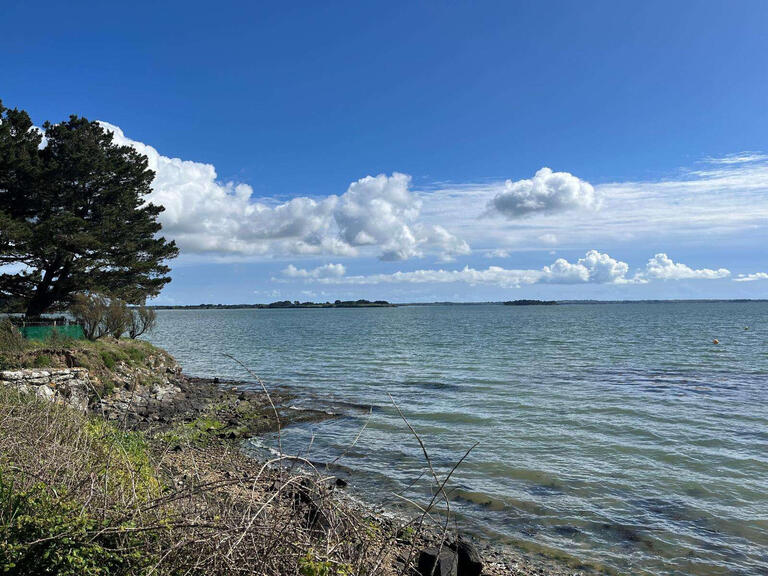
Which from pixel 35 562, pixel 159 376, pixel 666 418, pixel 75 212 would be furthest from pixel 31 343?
pixel 666 418

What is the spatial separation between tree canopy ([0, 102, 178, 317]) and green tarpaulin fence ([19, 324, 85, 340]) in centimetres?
426

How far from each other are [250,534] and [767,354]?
43655 millimetres

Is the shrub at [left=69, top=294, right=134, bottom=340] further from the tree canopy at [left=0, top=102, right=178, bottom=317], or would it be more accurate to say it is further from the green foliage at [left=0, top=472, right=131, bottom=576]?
the green foliage at [left=0, top=472, right=131, bottom=576]

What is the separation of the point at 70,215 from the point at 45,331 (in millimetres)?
6962

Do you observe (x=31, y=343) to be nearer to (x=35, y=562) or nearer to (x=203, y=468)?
(x=203, y=468)

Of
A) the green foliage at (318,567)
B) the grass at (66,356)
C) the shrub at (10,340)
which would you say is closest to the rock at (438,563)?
the green foliage at (318,567)

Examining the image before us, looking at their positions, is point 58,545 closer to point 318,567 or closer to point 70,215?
point 318,567

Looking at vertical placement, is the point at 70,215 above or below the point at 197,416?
above

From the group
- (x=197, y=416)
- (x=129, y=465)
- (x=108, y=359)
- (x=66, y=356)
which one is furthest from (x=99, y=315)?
(x=129, y=465)

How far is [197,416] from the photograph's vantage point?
18078 millimetres

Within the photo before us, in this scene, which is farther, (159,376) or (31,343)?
(159,376)

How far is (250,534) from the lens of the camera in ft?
15.2

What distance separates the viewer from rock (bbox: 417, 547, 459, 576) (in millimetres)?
6012

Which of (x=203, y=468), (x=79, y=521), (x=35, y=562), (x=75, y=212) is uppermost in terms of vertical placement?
(x=75, y=212)
